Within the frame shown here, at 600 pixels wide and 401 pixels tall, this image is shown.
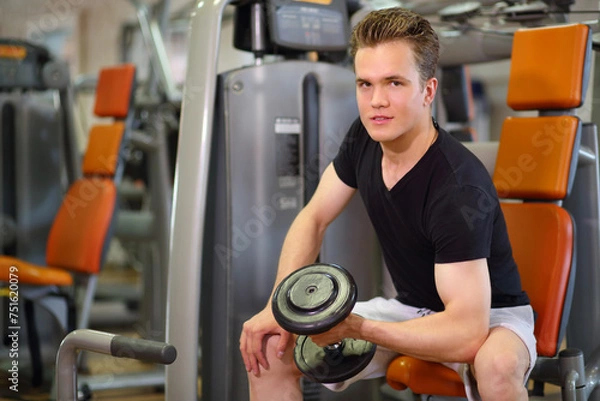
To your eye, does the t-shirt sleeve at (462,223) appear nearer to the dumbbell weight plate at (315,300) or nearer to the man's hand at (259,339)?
the dumbbell weight plate at (315,300)

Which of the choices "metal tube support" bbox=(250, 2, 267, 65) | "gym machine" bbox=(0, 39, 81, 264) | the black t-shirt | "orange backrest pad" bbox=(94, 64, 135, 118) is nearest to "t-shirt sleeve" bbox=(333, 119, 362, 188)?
the black t-shirt

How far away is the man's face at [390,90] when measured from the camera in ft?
5.10

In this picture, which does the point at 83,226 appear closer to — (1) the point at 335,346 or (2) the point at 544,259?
(1) the point at 335,346

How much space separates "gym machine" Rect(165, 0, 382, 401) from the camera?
6.65ft

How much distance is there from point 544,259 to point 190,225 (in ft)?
3.04

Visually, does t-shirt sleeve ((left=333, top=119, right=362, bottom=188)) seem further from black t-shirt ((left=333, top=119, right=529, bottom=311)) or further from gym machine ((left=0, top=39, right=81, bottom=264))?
gym machine ((left=0, top=39, right=81, bottom=264))

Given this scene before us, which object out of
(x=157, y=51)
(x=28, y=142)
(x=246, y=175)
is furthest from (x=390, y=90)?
(x=157, y=51)

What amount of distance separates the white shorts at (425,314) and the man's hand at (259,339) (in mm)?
180

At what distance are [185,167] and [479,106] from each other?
4860mm

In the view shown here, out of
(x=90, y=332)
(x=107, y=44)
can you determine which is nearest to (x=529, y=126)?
(x=90, y=332)

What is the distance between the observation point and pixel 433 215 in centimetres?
154

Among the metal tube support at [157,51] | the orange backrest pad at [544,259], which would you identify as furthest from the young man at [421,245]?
the metal tube support at [157,51]

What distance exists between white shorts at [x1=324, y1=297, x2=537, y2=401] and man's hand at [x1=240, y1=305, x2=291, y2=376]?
7.1 inches

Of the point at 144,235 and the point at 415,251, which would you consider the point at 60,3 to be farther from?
the point at 415,251
